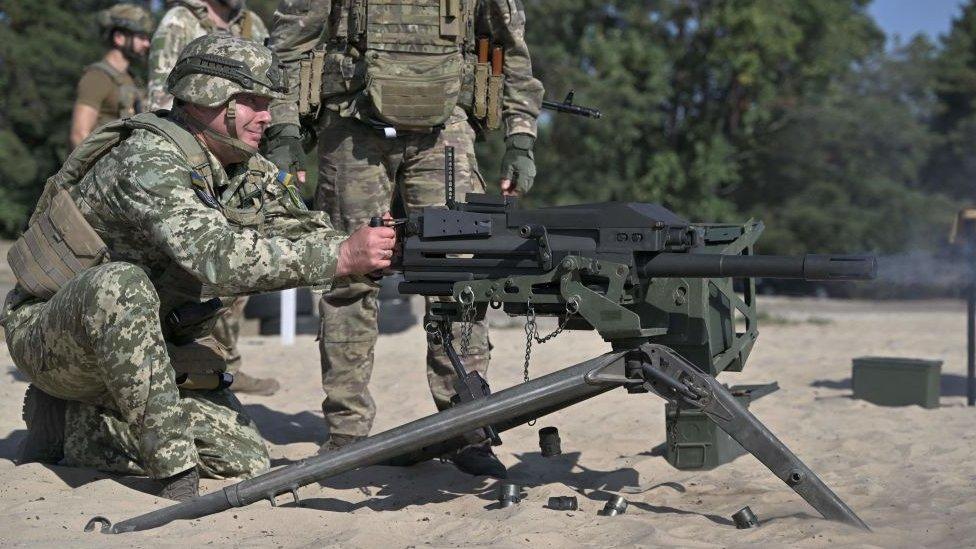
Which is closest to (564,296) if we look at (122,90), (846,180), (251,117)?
(251,117)

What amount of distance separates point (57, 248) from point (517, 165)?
207 centimetres

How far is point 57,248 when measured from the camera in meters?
4.86

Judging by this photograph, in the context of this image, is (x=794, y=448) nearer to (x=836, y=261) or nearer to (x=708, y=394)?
(x=708, y=394)

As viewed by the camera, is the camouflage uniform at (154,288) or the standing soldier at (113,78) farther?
the standing soldier at (113,78)

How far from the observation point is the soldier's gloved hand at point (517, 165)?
5.80 metres

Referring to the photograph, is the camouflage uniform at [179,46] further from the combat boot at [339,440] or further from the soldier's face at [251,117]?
the soldier's face at [251,117]

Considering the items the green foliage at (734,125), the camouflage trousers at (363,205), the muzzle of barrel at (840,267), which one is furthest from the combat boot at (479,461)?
the green foliage at (734,125)

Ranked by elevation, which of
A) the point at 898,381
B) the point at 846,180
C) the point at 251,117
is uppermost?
the point at 251,117

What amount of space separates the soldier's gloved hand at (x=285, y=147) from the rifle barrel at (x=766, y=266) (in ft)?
6.29

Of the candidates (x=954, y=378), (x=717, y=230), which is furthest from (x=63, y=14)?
(x=717, y=230)

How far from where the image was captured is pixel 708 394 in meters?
4.25

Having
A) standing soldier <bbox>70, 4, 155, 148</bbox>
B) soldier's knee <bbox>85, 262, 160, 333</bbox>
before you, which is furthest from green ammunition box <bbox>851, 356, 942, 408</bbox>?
standing soldier <bbox>70, 4, 155, 148</bbox>

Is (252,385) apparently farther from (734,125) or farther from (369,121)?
(734,125)

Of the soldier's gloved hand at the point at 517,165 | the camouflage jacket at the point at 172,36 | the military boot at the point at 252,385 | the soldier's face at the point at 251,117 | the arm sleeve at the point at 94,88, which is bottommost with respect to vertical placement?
the military boot at the point at 252,385
